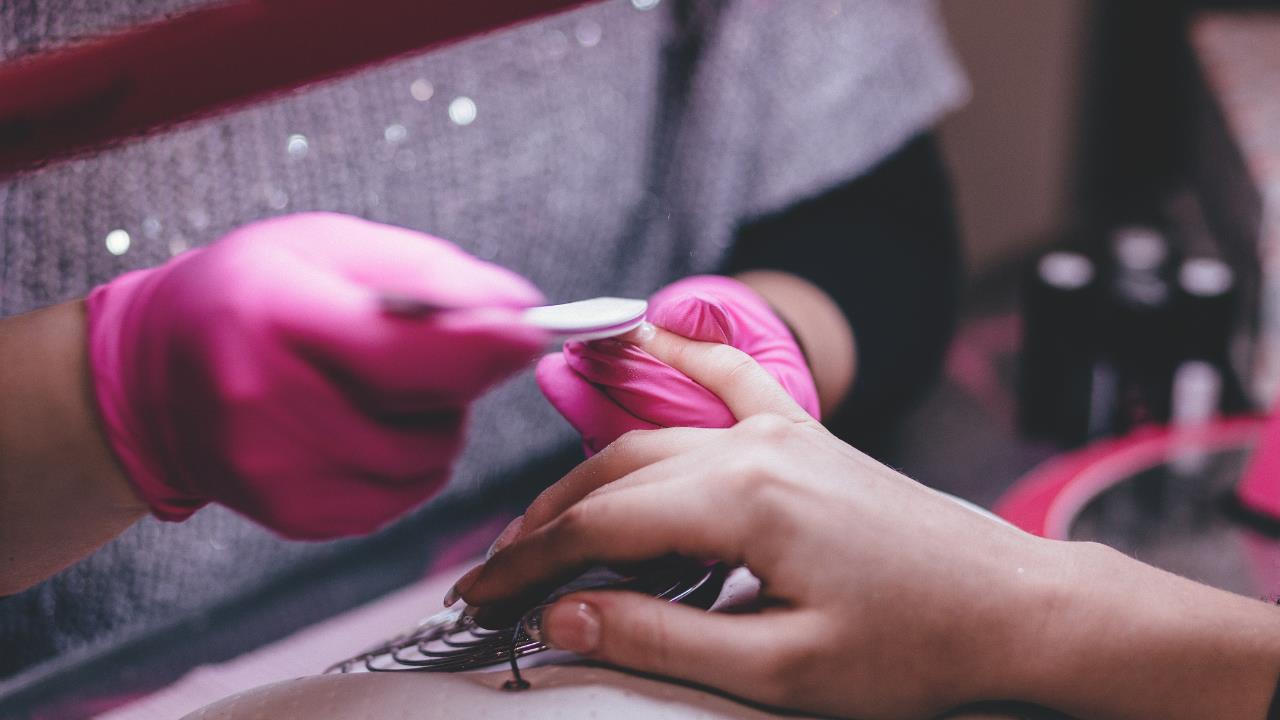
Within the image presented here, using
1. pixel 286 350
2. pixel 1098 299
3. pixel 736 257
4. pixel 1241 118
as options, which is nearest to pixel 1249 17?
pixel 1241 118

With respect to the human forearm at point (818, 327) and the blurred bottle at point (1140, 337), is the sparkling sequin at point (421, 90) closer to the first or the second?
the human forearm at point (818, 327)

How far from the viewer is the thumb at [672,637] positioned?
0.97 feet

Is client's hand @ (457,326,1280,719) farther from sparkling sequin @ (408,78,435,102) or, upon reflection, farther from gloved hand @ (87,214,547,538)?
sparkling sequin @ (408,78,435,102)

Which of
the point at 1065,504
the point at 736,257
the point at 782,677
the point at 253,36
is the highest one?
the point at 253,36

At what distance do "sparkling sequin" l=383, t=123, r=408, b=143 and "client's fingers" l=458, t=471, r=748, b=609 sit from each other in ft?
0.94

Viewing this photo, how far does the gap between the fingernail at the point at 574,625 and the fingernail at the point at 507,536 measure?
0.03 meters

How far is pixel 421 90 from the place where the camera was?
0.52 m

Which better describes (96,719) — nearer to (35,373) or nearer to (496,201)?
(35,373)

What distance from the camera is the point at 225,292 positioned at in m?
0.24

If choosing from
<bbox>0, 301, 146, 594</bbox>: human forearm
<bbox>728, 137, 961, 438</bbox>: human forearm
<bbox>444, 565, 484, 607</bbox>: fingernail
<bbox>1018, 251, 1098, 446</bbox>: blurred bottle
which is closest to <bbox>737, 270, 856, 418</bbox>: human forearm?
<bbox>728, 137, 961, 438</bbox>: human forearm

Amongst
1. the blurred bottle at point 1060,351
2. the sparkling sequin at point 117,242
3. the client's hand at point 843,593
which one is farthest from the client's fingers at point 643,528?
the blurred bottle at point 1060,351

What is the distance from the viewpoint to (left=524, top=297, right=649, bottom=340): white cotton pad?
27 cm

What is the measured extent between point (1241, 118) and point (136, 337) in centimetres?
102

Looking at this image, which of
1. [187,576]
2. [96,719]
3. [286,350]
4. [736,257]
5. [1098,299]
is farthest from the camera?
[1098,299]
